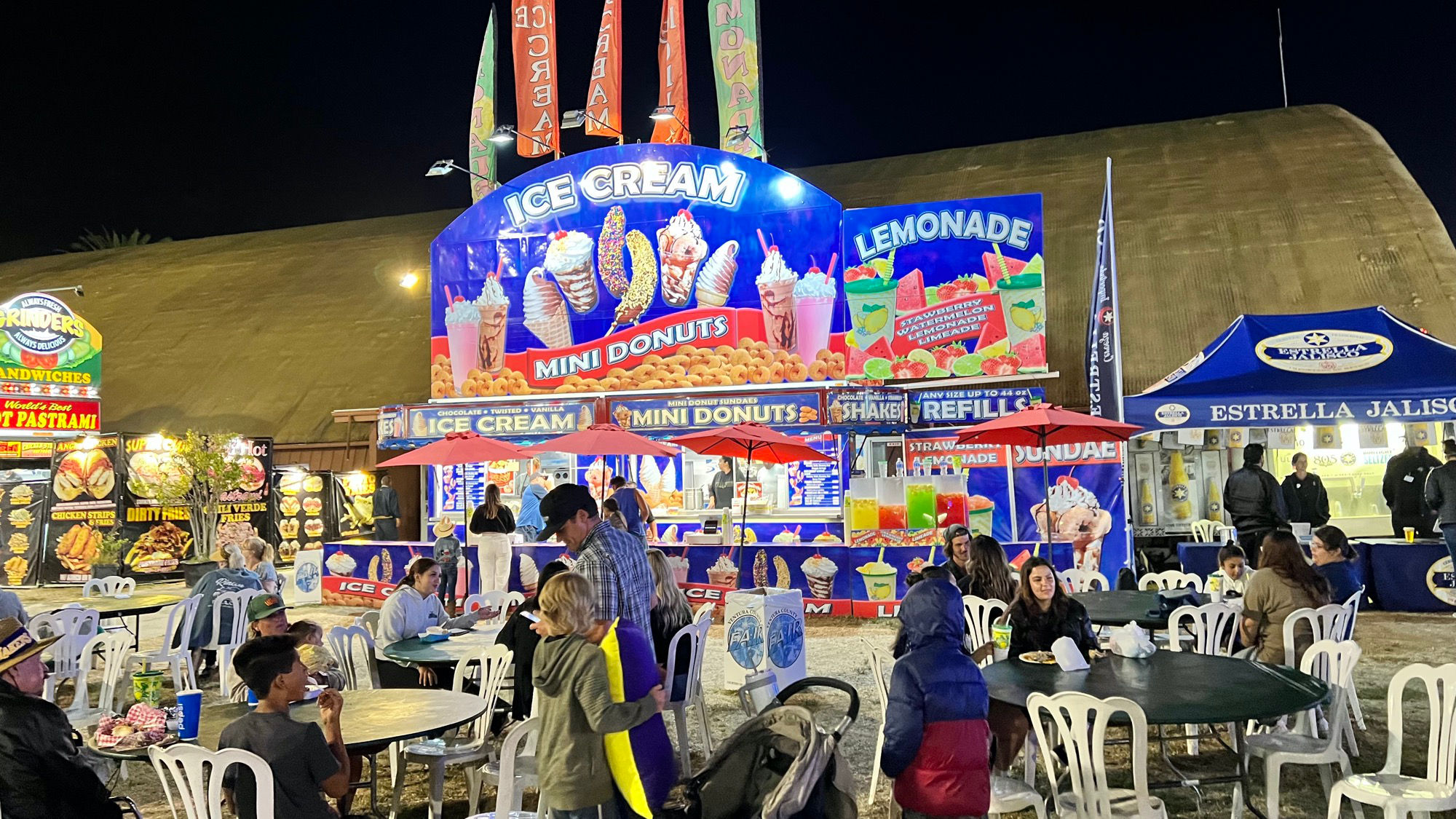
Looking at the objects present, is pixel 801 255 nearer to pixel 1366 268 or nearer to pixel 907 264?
pixel 907 264

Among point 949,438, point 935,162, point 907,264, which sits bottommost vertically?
point 949,438

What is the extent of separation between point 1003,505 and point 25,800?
11.4m

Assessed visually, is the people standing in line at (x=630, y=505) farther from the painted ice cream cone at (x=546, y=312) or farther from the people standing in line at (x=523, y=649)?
the painted ice cream cone at (x=546, y=312)

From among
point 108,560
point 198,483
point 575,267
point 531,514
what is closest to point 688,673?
point 531,514

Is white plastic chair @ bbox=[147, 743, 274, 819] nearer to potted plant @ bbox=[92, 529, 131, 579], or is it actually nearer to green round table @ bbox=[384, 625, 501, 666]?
green round table @ bbox=[384, 625, 501, 666]

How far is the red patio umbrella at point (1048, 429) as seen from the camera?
29.2 ft

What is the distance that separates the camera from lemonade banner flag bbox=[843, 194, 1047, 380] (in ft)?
46.0

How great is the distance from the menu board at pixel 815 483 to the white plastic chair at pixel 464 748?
8876mm

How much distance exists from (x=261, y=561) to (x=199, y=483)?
10046mm

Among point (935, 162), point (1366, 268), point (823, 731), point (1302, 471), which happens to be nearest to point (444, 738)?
point (823, 731)

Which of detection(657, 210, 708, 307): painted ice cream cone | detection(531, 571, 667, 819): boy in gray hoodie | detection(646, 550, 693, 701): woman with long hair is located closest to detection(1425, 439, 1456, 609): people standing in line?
detection(646, 550, 693, 701): woman with long hair

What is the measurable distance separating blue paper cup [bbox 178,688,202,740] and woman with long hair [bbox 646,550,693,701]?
2.34m

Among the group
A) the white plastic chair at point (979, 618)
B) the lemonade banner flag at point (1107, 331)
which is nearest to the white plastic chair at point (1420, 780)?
the white plastic chair at point (979, 618)

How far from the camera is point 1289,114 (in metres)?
29.8
